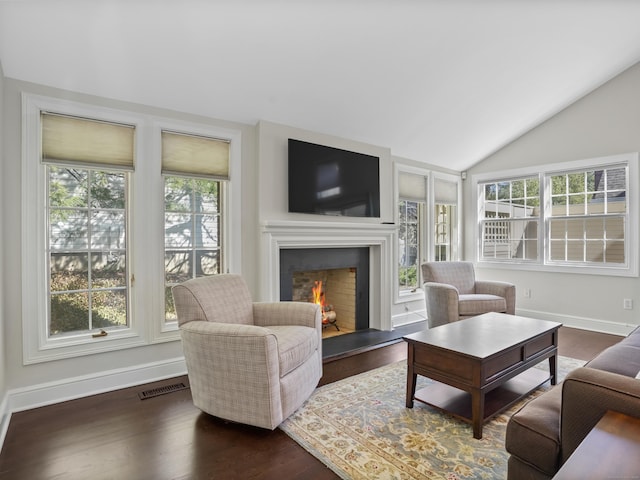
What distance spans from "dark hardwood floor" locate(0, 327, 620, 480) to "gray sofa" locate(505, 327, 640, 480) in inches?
34.4

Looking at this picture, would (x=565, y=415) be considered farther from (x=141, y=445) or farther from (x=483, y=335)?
(x=141, y=445)

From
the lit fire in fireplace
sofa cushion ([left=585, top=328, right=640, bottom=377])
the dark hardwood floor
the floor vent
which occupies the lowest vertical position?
the dark hardwood floor

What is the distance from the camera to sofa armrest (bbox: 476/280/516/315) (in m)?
4.29

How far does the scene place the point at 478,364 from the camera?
2.12 meters

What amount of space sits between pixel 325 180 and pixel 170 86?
1.70 metres

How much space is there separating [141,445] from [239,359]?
0.72m

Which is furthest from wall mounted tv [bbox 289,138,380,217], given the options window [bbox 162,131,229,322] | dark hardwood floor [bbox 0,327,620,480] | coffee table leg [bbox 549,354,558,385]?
coffee table leg [bbox 549,354,558,385]

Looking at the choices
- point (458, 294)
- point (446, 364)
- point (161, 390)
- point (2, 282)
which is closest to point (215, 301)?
point (161, 390)

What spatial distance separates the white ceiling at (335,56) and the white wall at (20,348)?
0.36 ft

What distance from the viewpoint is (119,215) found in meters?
2.95

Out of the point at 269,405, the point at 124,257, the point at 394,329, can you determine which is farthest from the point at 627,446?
the point at 394,329

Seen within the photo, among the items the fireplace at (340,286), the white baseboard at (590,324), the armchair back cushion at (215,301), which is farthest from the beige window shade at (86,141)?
the white baseboard at (590,324)

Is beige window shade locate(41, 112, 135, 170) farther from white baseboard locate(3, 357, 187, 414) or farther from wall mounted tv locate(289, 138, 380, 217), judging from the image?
white baseboard locate(3, 357, 187, 414)

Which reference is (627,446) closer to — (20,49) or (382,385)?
(382,385)
